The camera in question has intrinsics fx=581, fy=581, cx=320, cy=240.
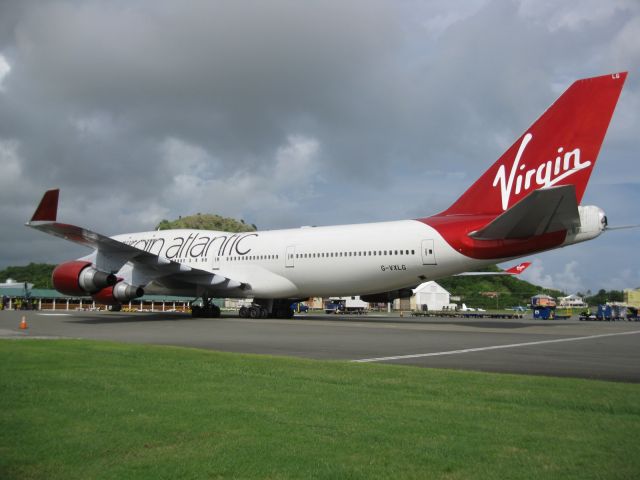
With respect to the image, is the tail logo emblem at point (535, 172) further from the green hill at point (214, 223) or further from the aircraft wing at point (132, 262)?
the green hill at point (214, 223)

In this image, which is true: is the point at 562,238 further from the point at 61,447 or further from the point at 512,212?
the point at 61,447

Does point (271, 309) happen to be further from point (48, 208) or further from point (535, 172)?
point (535, 172)

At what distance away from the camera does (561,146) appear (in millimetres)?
20688

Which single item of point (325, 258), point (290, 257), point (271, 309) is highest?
point (290, 257)

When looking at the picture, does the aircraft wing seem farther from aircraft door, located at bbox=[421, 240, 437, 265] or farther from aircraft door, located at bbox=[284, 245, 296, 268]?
aircraft door, located at bbox=[421, 240, 437, 265]

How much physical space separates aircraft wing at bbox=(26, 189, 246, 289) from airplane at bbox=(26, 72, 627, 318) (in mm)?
54

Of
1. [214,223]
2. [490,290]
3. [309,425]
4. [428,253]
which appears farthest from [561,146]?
[214,223]

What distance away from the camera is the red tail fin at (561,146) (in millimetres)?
19938

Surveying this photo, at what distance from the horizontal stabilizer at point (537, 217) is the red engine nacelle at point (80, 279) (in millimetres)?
15759

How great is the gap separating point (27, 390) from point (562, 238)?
60.0 feet

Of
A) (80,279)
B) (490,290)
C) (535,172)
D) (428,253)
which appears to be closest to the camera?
(535,172)

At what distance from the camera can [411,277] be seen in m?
23.9

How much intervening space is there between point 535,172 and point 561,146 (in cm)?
131

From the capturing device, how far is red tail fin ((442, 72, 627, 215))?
19.9 m
